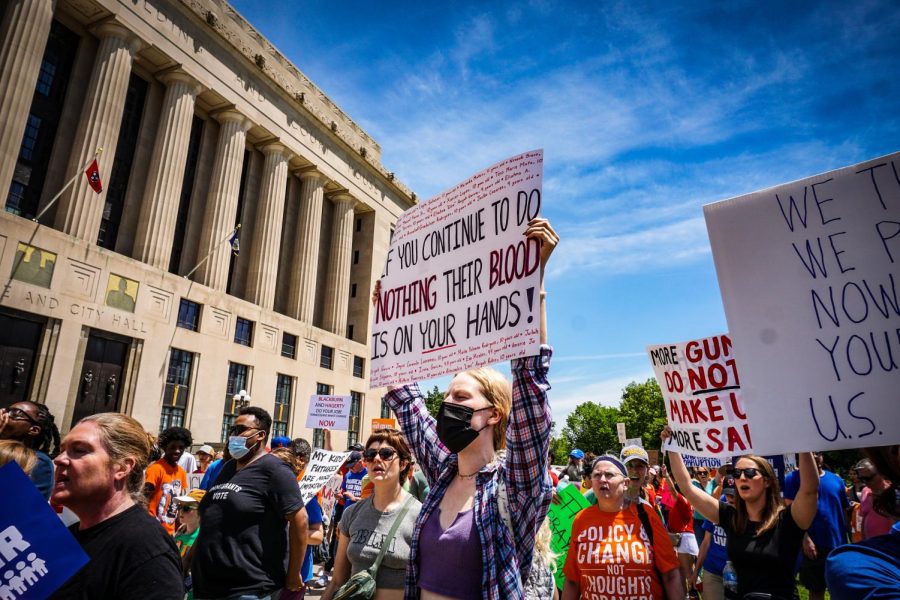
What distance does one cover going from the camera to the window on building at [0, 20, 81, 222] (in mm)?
22891

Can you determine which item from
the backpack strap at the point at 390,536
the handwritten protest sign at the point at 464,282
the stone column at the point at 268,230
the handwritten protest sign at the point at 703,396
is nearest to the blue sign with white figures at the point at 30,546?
the handwritten protest sign at the point at 464,282

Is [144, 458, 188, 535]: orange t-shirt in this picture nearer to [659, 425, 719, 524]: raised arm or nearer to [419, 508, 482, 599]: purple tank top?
[419, 508, 482, 599]: purple tank top

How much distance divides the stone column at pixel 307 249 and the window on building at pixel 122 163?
1127cm

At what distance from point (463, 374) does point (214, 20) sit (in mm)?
33090

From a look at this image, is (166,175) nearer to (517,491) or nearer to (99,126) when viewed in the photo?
(99,126)

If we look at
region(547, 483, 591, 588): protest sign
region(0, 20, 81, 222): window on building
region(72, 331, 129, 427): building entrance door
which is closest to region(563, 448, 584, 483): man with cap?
region(547, 483, 591, 588): protest sign

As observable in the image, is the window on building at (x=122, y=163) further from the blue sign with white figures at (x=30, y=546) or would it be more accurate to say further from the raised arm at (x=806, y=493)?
the raised arm at (x=806, y=493)

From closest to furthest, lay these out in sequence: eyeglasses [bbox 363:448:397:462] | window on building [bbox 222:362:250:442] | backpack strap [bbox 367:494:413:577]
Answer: backpack strap [bbox 367:494:413:577], eyeglasses [bbox 363:448:397:462], window on building [bbox 222:362:250:442]

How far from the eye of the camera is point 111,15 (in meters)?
24.2

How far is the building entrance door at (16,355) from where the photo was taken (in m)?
19.2

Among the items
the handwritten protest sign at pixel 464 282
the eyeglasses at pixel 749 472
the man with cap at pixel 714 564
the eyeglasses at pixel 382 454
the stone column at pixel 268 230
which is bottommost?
the man with cap at pixel 714 564

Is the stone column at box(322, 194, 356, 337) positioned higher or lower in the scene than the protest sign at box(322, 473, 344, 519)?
higher

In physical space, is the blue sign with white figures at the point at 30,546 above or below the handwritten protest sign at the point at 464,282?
below

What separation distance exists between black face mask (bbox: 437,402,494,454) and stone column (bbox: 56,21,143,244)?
25288 mm
